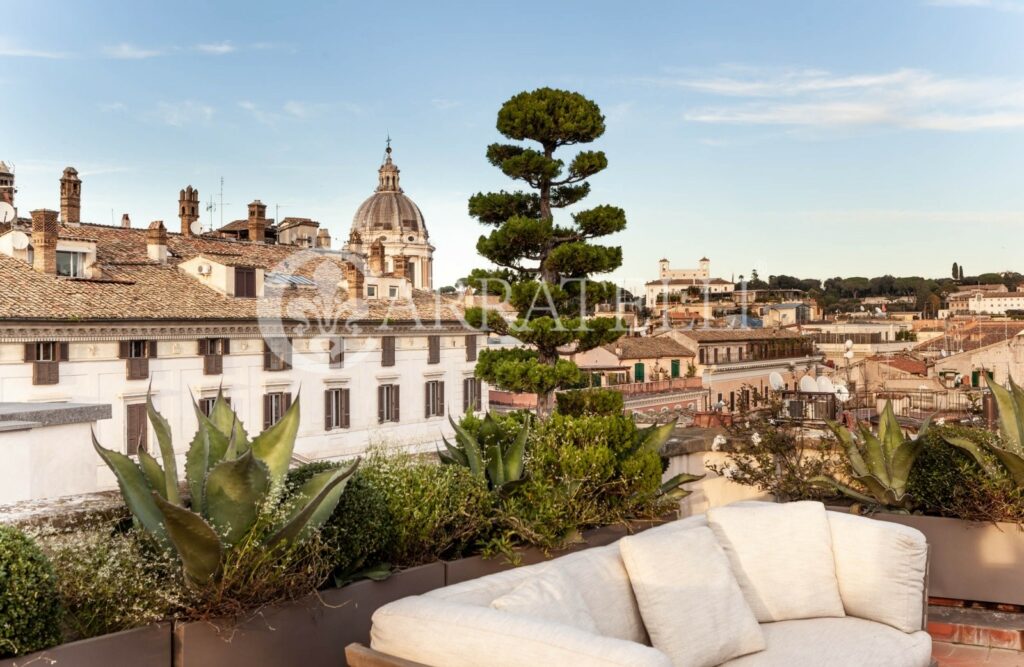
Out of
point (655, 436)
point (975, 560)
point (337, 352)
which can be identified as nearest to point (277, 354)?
point (337, 352)

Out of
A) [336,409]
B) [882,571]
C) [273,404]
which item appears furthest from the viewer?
[336,409]

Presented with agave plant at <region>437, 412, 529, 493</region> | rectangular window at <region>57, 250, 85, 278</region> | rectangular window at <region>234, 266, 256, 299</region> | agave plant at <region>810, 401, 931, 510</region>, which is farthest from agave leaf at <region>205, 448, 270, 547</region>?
rectangular window at <region>234, 266, 256, 299</region>

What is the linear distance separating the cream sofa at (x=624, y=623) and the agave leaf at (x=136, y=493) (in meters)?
0.80

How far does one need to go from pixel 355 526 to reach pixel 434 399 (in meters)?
27.1

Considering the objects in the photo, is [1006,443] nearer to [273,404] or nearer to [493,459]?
[493,459]

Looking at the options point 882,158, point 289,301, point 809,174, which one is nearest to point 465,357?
point 289,301

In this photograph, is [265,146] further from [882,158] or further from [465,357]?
[882,158]

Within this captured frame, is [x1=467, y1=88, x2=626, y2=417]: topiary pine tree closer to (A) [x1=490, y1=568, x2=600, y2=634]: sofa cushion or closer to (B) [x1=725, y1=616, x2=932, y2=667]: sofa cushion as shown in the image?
(B) [x1=725, y1=616, x2=932, y2=667]: sofa cushion

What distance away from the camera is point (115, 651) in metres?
2.35

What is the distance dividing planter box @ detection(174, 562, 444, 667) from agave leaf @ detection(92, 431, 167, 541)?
0.39m

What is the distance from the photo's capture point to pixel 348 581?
3059 mm

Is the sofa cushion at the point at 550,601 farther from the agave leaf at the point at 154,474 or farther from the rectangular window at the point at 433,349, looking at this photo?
the rectangular window at the point at 433,349

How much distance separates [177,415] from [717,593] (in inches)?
864

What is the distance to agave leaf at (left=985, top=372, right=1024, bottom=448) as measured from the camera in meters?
4.62
